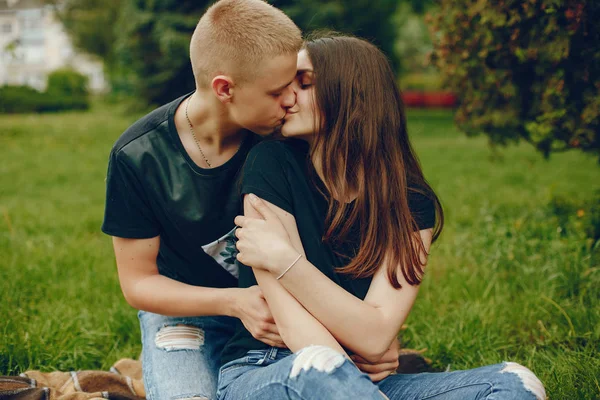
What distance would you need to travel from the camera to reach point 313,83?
2.33 meters

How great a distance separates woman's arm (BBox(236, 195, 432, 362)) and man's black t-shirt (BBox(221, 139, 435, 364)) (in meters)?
0.07

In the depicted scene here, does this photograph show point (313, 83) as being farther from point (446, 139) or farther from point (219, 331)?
point (446, 139)

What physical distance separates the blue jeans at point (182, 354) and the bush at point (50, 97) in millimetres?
14704

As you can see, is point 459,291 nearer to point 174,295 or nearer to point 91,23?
point 174,295

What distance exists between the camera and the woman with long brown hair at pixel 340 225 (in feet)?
6.75

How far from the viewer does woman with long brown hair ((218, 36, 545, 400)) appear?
2.06 meters

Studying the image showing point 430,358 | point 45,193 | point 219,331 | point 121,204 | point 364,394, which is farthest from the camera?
point 45,193

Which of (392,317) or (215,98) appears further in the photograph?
(215,98)

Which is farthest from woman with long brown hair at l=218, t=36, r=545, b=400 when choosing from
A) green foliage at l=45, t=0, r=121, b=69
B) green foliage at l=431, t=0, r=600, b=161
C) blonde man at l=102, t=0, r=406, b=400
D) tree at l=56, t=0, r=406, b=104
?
green foliage at l=45, t=0, r=121, b=69

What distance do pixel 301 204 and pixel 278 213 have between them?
10 cm

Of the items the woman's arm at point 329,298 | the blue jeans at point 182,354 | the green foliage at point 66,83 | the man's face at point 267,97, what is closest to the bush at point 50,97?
the green foliage at point 66,83

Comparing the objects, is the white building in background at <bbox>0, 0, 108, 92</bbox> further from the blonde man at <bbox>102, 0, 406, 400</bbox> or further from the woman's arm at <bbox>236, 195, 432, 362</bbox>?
the woman's arm at <bbox>236, 195, 432, 362</bbox>

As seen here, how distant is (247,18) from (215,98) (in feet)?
1.14

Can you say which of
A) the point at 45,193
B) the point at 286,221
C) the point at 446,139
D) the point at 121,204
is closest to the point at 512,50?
the point at 286,221
